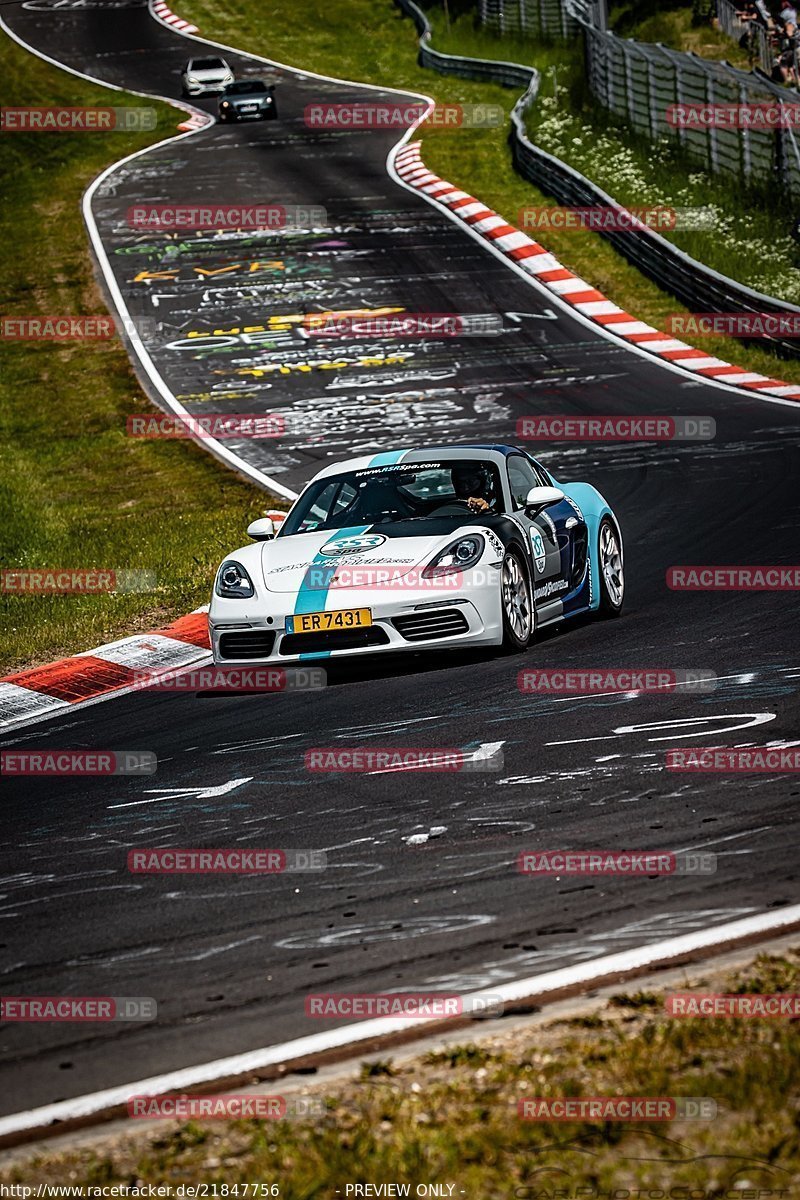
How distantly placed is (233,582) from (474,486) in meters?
1.71

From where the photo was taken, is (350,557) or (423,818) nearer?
(423,818)

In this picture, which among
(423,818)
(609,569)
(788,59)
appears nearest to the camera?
(423,818)

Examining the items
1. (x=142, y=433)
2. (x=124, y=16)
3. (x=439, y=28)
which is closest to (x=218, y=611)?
(x=142, y=433)

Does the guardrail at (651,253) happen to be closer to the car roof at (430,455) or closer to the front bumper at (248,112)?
the front bumper at (248,112)

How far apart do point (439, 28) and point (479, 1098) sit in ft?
168

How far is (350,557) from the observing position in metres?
9.98

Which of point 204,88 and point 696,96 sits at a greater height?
A: point 204,88

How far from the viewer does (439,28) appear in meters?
51.8

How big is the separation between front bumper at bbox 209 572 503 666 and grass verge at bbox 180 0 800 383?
1253cm

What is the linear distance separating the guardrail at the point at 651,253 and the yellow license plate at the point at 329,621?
534 inches

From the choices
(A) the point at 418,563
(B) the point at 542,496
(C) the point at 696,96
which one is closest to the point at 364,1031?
(A) the point at 418,563

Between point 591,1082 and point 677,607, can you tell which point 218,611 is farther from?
point 591,1082

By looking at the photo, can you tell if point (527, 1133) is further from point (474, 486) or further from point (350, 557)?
point (474, 486)

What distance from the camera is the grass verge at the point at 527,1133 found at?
3.62 m
